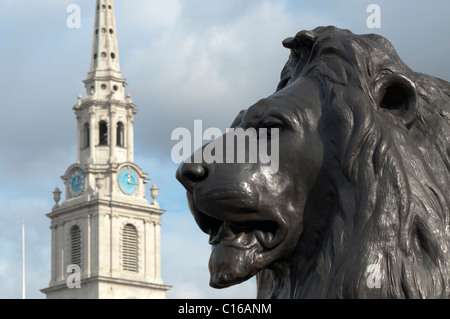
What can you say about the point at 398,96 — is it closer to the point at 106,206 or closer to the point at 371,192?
the point at 371,192

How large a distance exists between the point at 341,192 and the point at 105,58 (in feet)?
223

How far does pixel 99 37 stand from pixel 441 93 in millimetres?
66771

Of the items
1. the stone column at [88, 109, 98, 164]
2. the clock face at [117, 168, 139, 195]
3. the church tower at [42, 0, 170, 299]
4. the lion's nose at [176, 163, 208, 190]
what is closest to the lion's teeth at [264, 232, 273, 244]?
the lion's nose at [176, 163, 208, 190]

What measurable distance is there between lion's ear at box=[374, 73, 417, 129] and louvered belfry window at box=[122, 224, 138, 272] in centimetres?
6822

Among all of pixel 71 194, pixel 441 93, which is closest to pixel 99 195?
pixel 71 194

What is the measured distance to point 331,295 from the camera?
2.12 meters

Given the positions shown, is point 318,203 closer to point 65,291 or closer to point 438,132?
point 438,132

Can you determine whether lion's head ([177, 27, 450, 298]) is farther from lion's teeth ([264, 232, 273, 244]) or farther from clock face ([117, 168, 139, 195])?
clock face ([117, 168, 139, 195])

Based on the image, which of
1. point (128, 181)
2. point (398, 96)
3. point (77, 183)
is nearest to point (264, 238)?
point (398, 96)

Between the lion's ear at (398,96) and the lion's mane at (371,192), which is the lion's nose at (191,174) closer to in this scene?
the lion's mane at (371,192)

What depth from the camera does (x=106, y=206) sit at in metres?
69.9


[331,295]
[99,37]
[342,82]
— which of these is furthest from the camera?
[99,37]

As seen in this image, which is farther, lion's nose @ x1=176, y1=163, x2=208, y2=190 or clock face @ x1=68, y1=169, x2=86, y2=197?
clock face @ x1=68, y1=169, x2=86, y2=197

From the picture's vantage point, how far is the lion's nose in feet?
7.02
